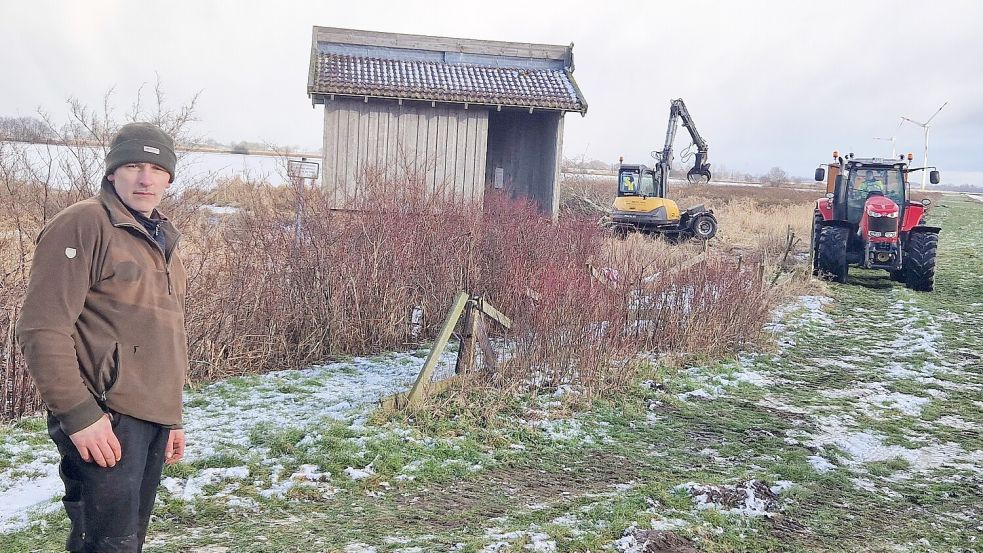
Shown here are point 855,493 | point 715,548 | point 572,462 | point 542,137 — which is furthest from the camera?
point 542,137

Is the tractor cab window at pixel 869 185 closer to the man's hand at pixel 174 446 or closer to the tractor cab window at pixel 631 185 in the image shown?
the tractor cab window at pixel 631 185

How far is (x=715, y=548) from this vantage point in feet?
13.3

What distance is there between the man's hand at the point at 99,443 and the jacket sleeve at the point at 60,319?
21 mm

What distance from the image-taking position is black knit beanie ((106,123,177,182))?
254 centimetres

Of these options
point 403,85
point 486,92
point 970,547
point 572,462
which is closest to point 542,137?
point 486,92

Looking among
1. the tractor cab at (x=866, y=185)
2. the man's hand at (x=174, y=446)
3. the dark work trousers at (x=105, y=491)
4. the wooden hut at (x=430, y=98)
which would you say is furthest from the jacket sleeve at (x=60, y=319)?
the tractor cab at (x=866, y=185)

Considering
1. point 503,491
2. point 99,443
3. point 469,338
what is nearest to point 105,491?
point 99,443

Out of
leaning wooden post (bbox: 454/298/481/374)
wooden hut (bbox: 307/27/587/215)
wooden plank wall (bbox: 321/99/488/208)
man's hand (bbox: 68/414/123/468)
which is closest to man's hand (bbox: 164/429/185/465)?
man's hand (bbox: 68/414/123/468)

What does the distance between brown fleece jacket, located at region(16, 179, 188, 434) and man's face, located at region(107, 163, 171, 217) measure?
3cm

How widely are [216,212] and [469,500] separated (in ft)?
20.6

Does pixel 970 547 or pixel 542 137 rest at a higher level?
pixel 542 137

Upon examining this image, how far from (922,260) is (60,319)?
1460 cm

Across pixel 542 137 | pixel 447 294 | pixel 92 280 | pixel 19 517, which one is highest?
pixel 542 137

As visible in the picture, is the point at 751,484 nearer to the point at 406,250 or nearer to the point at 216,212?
the point at 406,250
